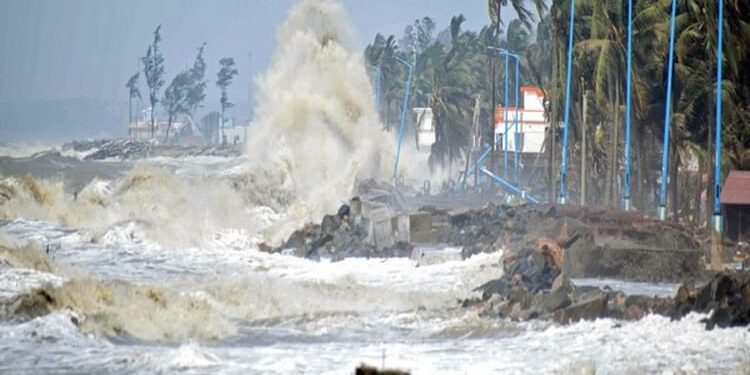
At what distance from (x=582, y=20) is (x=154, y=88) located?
402 ft

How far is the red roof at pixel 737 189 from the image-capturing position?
3488 centimetres

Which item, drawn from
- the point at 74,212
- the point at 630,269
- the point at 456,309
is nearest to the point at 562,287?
the point at 456,309

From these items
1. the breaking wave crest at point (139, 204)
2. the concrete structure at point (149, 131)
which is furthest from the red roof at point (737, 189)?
the concrete structure at point (149, 131)

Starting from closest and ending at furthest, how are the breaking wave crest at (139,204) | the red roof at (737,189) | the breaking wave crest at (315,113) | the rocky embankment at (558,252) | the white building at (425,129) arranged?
the rocky embankment at (558,252) → the red roof at (737,189) → the breaking wave crest at (139,204) → the breaking wave crest at (315,113) → the white building at (425,129)

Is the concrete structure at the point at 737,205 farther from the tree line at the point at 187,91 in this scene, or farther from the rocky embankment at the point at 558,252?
the tree line at the point at 187,91

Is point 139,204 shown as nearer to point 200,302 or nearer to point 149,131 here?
point 200,302

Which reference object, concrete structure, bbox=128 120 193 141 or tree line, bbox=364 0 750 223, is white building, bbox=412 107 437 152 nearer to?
tree line, bbox=364 0 750 223

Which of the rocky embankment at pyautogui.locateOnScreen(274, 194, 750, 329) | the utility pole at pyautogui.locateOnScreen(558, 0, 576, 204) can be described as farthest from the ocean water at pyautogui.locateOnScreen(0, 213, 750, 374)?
the utility pole at pyautogui.locateOnScreen(558, 0, 576, 204)

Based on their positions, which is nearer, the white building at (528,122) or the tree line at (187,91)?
the white building at (528,122)

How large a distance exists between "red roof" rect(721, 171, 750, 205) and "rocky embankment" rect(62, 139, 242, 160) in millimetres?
95201

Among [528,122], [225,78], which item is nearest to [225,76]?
[225,78]

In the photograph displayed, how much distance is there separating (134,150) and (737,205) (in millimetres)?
111993

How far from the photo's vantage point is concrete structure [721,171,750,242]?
3497 cm

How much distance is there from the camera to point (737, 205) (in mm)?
35562
